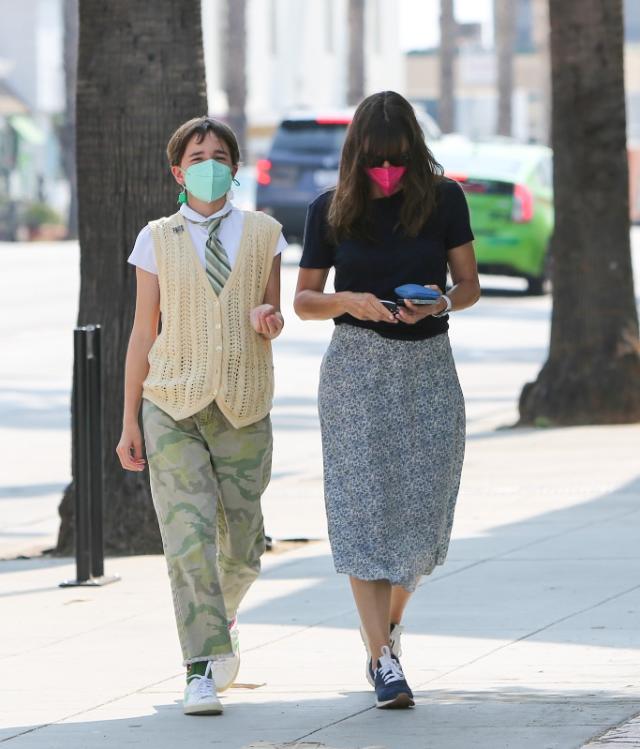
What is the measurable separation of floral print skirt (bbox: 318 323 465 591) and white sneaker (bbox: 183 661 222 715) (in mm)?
514

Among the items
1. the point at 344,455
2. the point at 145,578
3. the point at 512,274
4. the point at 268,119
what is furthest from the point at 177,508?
the point at 268,119

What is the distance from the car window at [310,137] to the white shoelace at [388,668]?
22394 mm

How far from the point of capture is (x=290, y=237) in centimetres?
2886

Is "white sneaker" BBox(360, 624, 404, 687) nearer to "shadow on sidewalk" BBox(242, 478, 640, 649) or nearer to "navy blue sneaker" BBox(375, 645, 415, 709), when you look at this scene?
"navy blue sneaker" BBox(375, 645, 415, 709)

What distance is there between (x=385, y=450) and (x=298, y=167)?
22.2 meters

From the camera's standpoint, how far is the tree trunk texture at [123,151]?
9422 mm

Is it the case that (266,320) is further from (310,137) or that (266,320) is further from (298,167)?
(310,137)

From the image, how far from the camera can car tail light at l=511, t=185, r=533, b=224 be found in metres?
23.4

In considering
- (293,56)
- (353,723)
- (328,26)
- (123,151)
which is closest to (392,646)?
(353,723)

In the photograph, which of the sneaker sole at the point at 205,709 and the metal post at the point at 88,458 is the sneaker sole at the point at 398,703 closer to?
the sneaker sole at the point at 205,709

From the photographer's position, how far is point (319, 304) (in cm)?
599

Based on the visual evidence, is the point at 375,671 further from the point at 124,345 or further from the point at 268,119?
the point at 268,119

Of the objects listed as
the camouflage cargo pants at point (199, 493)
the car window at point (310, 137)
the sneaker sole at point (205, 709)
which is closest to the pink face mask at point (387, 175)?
the camouflage cargo pants at point (199, 493)

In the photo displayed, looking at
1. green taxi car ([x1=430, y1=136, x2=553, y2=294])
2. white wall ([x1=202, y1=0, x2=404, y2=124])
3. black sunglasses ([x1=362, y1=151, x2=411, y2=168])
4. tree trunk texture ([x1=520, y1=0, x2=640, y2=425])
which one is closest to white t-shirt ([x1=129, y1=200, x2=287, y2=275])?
black sunglasses ([x1=362, y1=151, x2=411, y2=168])
